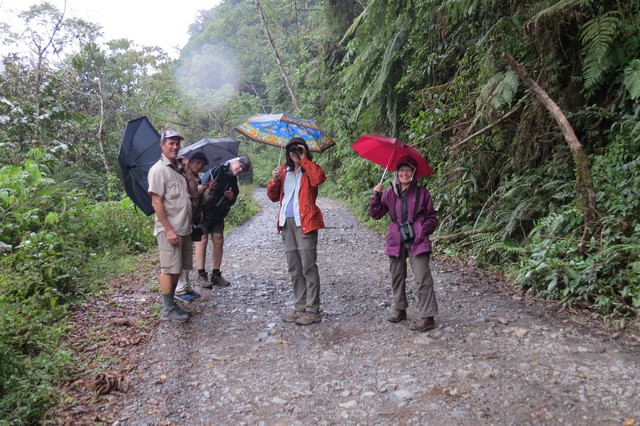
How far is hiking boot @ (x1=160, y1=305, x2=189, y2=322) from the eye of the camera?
17.2 ft

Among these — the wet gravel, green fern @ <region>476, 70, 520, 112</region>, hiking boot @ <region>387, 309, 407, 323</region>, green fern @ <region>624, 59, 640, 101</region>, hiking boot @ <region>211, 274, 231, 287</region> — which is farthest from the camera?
hiking boot @ <region>211, 274, 231, 287</region>

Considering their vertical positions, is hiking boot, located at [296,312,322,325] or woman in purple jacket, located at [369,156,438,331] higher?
woman in purple jacket, located at [369,156,438,331]

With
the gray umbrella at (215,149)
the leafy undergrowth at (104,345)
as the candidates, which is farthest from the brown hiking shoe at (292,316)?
the gray umbrella at (215,149)

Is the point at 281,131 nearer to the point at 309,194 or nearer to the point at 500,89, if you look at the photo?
the point at 309,194

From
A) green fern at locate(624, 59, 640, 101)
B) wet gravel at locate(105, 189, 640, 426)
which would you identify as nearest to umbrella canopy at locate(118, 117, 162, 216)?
wet gravel at locate(105, 189, 640, 426)

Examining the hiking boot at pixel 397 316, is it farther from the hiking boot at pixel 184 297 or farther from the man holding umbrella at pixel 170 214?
the hiking boot at pixel 184 297

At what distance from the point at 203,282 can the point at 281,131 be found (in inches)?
104

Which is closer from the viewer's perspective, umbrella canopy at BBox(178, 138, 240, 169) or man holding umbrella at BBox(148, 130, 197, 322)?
man holding umbrella at BBox(148, 130, 197, 322)

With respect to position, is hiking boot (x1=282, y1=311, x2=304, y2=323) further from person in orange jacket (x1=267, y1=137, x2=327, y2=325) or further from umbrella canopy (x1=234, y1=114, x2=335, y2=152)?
umbrella canopy (x1=234, y1=114, x2=335, y2=152)

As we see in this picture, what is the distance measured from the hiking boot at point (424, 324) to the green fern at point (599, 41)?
10.6 ft

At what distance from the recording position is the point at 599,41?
16.6 feet

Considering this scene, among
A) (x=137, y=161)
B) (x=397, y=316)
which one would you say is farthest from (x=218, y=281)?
(x=397, y=316)

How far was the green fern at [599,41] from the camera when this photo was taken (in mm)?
5020

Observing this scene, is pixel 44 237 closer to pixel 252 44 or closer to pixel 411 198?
pixel 411 198
